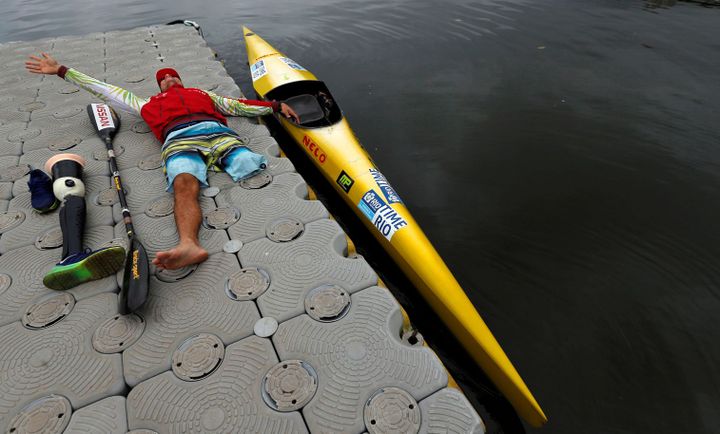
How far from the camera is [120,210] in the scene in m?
3.56

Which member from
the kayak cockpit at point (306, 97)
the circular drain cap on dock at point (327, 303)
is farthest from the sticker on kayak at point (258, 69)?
the circular drain cap on dock at point (327, 303)

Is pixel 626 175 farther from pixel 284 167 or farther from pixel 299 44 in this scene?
pixel 299 44

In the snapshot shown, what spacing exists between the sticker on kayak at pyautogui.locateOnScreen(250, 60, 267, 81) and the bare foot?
14.1 ft

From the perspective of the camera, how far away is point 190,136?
4086 mm

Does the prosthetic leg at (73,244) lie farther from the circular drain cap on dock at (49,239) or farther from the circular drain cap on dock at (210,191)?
the circular drain cap on dock at (210,191)

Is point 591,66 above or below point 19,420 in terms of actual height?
above

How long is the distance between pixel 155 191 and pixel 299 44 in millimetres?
7524

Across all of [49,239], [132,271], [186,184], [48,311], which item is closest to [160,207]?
[186,184]

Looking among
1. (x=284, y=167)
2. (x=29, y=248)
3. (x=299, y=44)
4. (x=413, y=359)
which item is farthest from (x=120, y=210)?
(x=299, y=44)

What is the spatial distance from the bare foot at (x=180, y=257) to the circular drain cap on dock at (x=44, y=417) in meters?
0.97

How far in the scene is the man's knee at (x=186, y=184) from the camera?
3.52 meters

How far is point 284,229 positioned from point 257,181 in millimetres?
887

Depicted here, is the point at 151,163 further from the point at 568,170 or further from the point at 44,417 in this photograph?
the point at 568,170

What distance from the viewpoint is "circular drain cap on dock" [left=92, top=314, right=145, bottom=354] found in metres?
2.43
